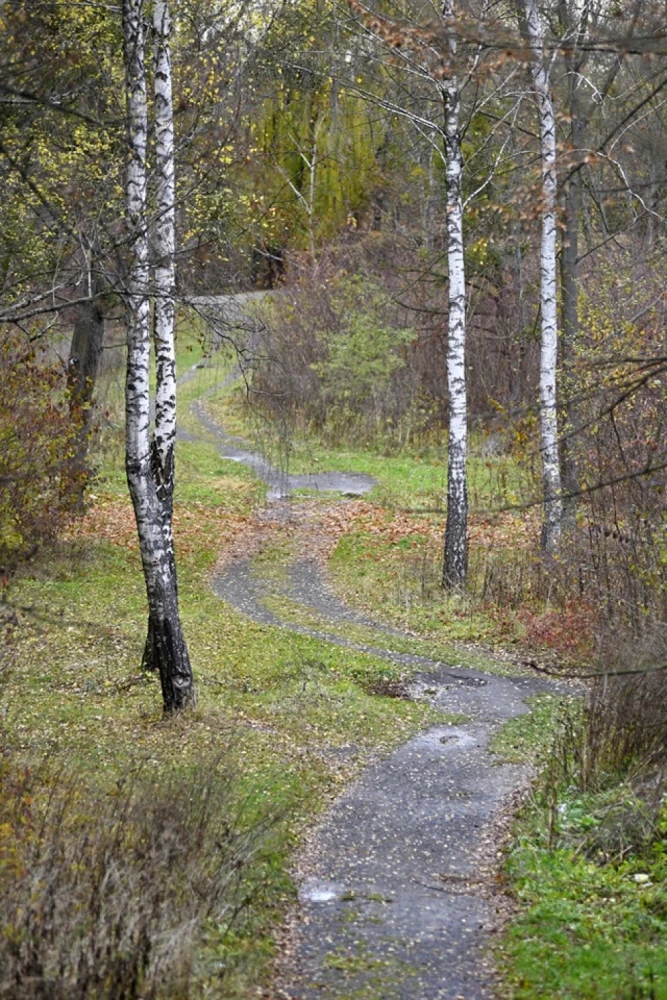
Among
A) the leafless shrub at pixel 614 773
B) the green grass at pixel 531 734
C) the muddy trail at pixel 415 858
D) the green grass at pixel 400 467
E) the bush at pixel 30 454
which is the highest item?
the bush at pixel 30 454

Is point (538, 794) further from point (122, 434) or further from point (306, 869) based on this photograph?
point (122, 434)

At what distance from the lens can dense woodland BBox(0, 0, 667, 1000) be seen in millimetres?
6344

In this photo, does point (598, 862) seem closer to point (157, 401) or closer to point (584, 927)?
point (584, 927)

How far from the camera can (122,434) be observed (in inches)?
1094

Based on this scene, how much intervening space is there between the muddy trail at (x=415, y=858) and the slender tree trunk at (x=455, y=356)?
1.78 meters

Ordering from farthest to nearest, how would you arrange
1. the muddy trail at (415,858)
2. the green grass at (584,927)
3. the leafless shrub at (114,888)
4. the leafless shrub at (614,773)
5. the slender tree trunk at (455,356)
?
the slender tree trunk at (455,356), the leafless shrub at (614,773), the muddy trail at (415,858), the green grass at (584,927), the leafless shrub at (114,888)

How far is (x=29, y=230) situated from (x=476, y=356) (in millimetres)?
16726

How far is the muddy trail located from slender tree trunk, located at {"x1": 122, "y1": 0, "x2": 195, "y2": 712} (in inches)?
95.9

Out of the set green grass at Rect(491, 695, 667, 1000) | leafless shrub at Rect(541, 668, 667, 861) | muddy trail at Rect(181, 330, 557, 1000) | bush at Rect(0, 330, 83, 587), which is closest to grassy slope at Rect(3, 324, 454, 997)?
muddy trail at Rect(181, 330, 557, 1000)

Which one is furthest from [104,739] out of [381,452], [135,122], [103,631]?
[381,452]

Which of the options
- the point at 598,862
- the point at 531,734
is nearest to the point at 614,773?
the point at 598,862

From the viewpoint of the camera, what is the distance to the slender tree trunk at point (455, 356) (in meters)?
15.6

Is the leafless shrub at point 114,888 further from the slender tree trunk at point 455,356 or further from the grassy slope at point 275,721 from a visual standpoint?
the slender tree trunk at point 455,356

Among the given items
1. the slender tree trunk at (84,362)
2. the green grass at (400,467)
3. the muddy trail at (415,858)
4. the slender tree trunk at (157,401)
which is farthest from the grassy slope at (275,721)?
the green grass at (400,467)
